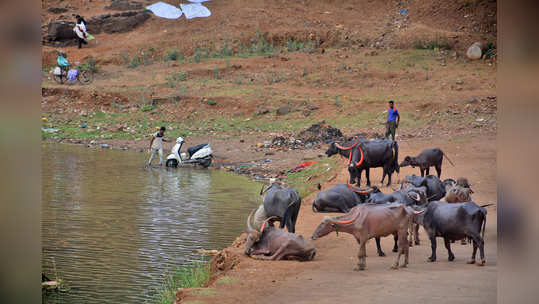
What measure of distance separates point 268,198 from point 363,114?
16.1 m

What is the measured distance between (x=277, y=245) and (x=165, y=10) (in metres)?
34.6

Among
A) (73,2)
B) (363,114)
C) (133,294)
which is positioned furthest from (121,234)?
(73,2)

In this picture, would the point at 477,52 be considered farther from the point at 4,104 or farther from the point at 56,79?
the point at 4,104

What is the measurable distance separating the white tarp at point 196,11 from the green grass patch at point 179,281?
32590 millimetres

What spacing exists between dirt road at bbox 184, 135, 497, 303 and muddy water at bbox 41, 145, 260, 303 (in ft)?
4.67

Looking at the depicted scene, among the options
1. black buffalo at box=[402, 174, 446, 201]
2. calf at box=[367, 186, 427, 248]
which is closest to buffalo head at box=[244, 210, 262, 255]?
calf at box=[367, 186, 427, 248]

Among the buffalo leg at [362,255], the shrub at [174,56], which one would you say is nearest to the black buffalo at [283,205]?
the buffalo leg at [362,255]

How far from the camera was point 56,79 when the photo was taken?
3131 cm

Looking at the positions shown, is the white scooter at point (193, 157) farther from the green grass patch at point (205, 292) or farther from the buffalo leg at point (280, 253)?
the green grass patch at point (205, 292)

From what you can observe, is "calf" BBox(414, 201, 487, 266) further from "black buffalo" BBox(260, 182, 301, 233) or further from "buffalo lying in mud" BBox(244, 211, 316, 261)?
"black buffalo" BBox(260, 182, 301, 233)

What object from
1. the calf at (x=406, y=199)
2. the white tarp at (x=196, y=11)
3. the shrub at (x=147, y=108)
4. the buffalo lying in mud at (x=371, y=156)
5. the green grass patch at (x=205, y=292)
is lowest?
the green grass patch at (x=205, y=292)

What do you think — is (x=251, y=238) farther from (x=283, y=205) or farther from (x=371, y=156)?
(x=371, y=156)

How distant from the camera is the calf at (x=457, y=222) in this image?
7285 mm

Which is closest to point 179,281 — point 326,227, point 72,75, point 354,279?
point 326,227
